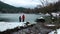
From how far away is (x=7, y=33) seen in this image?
29.9 feet
